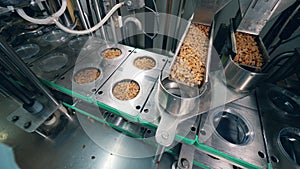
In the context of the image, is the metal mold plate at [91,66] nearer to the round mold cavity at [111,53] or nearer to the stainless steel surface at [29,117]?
the round mold cavity at [111,53]

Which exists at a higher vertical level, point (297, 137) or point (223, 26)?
point (223, 26)

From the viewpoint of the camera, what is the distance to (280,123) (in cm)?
54

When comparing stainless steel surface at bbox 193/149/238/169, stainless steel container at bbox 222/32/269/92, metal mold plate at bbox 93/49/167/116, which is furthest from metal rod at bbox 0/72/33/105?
stainless steel container at bbox 222/32/269/92

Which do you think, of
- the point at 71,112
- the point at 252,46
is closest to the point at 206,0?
the point at 252,46

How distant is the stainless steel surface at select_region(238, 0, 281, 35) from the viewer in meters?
0.40

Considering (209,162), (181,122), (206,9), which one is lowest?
(209,162)

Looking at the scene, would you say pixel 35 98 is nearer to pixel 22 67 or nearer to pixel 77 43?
pixel 22 67

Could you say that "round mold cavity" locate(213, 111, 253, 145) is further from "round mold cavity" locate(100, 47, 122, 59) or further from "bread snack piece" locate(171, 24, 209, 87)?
"round mold cavity" locate(100, 47, 122, 59)

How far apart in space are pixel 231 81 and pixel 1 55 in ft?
3.13

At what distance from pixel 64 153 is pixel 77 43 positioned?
70 centimetres

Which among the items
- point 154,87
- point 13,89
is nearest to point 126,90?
point 154,87

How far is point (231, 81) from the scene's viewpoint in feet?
1.91

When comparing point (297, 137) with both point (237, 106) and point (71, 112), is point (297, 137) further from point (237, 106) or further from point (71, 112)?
point (71, 112)

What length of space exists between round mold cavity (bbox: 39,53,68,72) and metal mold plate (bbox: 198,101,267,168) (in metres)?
0.80
